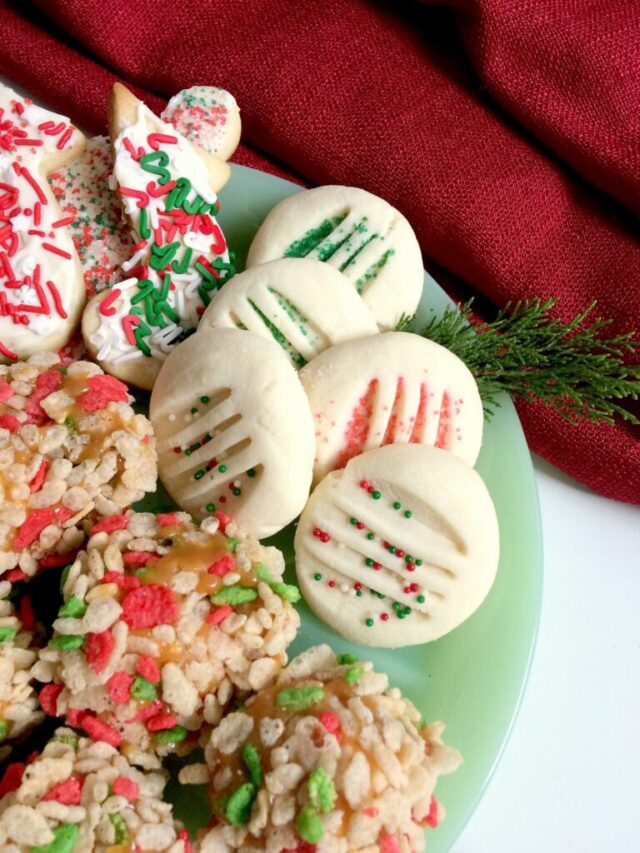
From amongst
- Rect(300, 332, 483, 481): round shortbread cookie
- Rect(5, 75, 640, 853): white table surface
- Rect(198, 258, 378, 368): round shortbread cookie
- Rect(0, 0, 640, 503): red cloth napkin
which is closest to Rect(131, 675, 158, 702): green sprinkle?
Rect(300, 332, 483, 481): round shortbread cookie

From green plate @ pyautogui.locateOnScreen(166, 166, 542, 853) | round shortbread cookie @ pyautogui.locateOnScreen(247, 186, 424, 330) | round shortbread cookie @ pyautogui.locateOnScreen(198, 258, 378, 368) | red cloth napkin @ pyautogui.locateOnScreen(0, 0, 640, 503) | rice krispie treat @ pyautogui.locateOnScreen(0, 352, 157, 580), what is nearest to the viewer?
rice krispie treat @ pyautogui.locateOnScreen(0, 352, 157, 580)

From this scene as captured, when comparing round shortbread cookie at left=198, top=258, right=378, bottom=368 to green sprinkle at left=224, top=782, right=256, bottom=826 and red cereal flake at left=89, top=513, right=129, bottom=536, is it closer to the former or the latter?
red cereal flake at left=89, top=513, right=129, bottom=536

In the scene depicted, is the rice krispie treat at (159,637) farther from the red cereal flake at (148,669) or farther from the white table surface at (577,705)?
the white table surface at (577,705)

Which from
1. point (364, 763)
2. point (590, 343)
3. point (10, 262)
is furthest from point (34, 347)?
point (590, 343)

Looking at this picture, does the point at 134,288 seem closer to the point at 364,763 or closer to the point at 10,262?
the point at 10,262

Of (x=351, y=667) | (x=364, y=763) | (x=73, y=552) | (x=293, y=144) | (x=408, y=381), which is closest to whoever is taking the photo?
(x=364, y=763)
